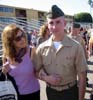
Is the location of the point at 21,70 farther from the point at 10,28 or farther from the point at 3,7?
the point at 3,7

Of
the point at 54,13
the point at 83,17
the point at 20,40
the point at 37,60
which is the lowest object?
the point at 83,17

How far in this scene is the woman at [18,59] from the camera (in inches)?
139

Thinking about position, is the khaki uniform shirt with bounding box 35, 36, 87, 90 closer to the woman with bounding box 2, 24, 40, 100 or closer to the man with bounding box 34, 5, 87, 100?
the man with bounding box 34, 5, 87, 100

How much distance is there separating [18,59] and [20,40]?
0.67 ft

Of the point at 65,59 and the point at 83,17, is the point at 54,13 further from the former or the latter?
the point at 83,17

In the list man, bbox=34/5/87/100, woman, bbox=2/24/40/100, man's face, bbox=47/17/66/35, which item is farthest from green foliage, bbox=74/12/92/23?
man's face, bbox=47/17/66/35

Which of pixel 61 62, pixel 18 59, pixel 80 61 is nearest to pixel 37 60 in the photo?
pixel 18 59

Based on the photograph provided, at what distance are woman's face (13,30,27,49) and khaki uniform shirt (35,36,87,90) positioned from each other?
0.25 metres

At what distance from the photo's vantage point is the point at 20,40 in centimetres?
353

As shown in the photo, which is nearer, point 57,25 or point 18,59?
point 57,25

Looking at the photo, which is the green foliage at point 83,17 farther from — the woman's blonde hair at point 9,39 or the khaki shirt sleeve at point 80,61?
the khaki shirt sleeve at point 80,61

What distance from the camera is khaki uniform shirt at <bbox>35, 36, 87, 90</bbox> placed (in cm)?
328

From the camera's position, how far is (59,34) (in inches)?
129

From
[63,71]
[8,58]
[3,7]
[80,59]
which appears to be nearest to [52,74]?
[63,71]
